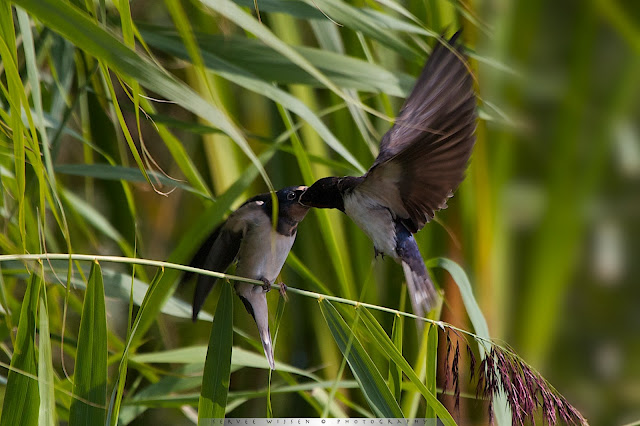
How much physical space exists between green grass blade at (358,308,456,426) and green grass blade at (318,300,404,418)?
0.01m

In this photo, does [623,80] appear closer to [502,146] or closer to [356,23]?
[502,146]

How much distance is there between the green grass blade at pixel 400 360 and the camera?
1.01 ft

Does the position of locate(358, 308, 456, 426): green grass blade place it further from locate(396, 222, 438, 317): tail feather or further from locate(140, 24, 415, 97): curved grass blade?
locate(140, 24, 415, 97): curved grass blade

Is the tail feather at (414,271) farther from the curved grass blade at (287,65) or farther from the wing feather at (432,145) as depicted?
the curved grass blade at (287,65)

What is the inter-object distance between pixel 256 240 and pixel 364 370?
0.09m

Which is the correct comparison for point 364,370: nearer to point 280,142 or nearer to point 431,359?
point 431,359

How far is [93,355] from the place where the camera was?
32 centimetres

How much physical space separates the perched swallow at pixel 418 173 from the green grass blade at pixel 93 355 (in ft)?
0.33

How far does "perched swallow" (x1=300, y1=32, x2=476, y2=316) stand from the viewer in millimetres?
297

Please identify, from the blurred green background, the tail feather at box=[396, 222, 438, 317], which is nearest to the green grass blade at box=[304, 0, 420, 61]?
the blurred green background

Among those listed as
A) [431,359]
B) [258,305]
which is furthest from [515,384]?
[258,305]

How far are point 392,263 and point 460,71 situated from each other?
334mm

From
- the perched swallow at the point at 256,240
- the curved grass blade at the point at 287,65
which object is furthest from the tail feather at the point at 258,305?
the curved grass blade at the point at 287,65


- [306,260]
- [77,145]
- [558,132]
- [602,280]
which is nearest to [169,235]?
[77,145]
